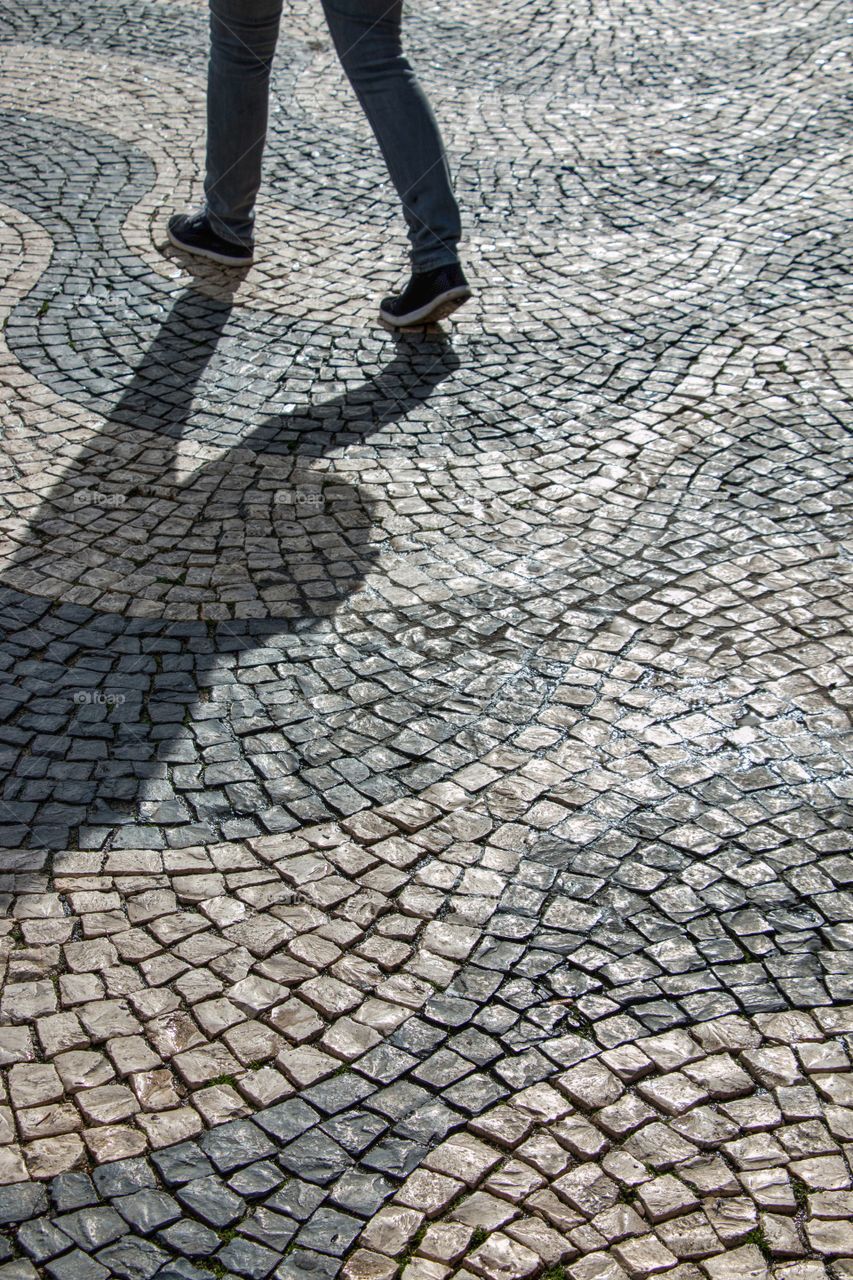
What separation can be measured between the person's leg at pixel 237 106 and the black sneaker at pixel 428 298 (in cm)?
89

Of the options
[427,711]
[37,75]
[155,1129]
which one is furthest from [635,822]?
[37,75]

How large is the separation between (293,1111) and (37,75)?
284 inches

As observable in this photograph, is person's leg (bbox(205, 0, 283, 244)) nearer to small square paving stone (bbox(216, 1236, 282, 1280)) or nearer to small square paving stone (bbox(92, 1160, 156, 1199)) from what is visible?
small square paving stone (bbox(92, 1160, 156, 1199))

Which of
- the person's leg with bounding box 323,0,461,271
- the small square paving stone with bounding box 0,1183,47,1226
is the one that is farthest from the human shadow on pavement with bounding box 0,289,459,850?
the small square paving stone with bounding box 0,1183,47,1226

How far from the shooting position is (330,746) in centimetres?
357

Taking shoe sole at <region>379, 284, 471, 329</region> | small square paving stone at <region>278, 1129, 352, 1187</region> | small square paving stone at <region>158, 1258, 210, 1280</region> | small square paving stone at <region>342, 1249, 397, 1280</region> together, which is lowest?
small square paving stone at <region>342, 1249, 397, 1280</region>

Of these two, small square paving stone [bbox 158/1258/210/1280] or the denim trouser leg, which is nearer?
small square paving stone [bbox 158/1258/210/1280]

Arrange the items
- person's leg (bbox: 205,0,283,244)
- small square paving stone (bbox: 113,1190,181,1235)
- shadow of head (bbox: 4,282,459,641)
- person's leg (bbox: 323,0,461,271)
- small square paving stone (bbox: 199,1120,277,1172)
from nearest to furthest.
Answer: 1. small square paving stone (bbox: 113,1190,181,1235)
2. small square paving stone (bbox: 199,1120,277,1172)
3. shadow of head (bbox: 4,282,459,641)
4. person's leg (bbox: 323,0,461,271)
5. person's leg (bbox: 205,0,283,244)

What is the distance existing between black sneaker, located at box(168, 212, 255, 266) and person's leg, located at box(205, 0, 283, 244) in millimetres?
39

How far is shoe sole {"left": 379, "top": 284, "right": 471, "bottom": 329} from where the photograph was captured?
17.6ft

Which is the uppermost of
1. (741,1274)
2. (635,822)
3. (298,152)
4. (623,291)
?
(298,152)

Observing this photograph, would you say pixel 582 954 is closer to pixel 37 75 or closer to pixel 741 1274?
pixel 741 1274

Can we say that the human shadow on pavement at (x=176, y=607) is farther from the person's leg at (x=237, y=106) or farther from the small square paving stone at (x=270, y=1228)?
the small square paving stone at (x=270, y=1228)

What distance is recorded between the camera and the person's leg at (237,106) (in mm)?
5285
